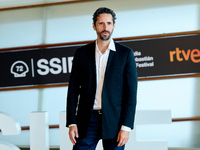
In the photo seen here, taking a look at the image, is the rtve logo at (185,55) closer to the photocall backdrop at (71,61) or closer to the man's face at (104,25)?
the photocall backdrop at (71,61)

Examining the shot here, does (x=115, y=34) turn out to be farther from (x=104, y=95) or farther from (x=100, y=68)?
(x=104, y=95)

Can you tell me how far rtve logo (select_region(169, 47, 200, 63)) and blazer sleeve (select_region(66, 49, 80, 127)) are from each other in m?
2.41

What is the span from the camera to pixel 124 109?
5.28 feet

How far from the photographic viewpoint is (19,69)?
13.6 feet

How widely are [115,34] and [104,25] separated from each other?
2.35 m

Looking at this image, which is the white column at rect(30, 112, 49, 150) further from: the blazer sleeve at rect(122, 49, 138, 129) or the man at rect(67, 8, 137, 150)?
the blazer sleeve at rect(122, 49, 138, 129)

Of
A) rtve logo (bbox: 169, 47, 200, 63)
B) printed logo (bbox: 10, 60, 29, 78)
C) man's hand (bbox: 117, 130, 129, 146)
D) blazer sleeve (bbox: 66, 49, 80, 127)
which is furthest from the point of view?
printed logo (bbox: 10, 60, 29, 78)

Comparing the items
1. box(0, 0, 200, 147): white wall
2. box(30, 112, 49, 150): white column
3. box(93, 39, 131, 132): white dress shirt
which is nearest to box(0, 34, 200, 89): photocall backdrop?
box(0, 0, 200, 147): white wall

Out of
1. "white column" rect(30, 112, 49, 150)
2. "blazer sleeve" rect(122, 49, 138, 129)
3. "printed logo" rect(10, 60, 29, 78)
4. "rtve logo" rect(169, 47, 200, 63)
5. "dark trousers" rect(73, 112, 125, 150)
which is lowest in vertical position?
"white column" rect(30, 112, 49, 150)

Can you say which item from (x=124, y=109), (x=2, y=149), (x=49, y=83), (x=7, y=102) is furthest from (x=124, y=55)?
(x=7, y=102)

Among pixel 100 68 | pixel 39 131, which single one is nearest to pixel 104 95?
pixel 100 68

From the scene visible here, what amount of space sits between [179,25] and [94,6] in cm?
120

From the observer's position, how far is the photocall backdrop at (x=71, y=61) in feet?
12.5

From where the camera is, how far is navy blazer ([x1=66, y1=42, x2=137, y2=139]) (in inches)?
62.3
